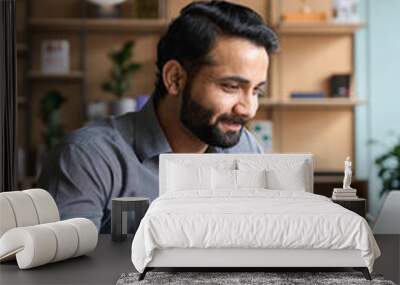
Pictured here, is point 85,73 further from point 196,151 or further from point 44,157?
point 196,151

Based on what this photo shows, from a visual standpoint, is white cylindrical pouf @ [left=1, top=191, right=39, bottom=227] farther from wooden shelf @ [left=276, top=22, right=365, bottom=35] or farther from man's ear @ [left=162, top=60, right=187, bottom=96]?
wooden shelf @ [left=276, top=22, right=365, bottom=35]

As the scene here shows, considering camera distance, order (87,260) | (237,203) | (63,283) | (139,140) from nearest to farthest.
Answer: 1. (63,283)
2. (237,203)
3. (87,260)
4. (139,140)

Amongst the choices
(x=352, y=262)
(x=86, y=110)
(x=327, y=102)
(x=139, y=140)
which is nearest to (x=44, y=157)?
(x=86, y=110)

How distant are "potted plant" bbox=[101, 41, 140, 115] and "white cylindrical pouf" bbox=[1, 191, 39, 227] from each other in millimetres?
1871

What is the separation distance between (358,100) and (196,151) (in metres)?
1.45

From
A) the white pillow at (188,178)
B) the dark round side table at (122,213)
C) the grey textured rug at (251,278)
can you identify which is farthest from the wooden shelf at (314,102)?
the grey textured rug at (251,278)

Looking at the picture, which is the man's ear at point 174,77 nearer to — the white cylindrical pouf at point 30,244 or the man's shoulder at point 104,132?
the man's shoulder at point 104,132

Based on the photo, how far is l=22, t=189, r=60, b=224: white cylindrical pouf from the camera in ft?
13.8

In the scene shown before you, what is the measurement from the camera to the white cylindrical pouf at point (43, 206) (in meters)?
4.21

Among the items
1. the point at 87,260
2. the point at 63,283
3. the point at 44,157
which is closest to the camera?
the point at 63,283

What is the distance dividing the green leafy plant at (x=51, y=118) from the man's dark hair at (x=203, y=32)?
86 centimetres

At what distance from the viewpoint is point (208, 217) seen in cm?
355

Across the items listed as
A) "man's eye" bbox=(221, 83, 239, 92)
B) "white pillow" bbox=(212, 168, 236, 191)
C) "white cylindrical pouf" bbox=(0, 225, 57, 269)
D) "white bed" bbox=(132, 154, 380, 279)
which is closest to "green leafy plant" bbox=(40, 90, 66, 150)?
"man's eye" bbox=(221, 83, 239, 92)

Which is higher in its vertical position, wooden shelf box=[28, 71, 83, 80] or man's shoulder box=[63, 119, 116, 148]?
wooden shelf box=[28, 71, 83, 80]
